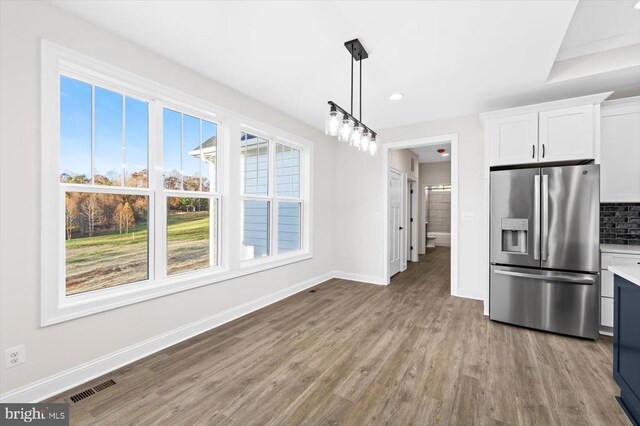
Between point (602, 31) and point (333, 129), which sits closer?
point (333, 129)

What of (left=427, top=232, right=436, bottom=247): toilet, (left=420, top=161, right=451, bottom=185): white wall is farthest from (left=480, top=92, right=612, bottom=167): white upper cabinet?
(left=427, top=232, right=436, bottom=247): toilet

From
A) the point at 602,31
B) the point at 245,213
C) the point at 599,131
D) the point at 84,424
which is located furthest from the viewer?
the point at 245,213

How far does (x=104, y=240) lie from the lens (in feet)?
7.95

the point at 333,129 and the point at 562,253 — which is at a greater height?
the point at 333,129

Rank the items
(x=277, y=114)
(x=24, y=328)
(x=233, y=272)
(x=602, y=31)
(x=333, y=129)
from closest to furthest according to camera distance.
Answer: (x=24, y=328) < (x=333, y=129) < (x=602, y=31) < (x=233, y=272) < (x=277, y=114)

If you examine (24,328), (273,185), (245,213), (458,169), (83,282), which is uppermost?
(458,169)

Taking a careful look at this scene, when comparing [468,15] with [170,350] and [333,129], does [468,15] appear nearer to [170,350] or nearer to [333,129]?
[333,129]

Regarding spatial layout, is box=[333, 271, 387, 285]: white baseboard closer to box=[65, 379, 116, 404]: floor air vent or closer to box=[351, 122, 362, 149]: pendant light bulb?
box=[351, 122, 362, 149]: pendant light bulb

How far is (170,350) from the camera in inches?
103

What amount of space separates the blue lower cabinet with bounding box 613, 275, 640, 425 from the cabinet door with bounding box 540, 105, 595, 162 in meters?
1.60

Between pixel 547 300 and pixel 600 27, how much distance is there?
2.75 m

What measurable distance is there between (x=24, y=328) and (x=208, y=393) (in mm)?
1317

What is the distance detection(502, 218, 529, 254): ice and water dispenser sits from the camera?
3.16 metres

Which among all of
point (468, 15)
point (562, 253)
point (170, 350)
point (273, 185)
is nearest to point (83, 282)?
point (170, 350)
